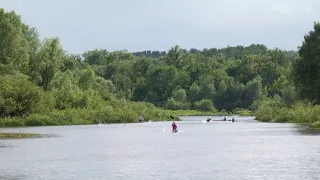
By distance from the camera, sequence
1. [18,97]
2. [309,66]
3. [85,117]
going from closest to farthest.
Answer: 1. [18,97]
2. [309,66]
3. [85,117]

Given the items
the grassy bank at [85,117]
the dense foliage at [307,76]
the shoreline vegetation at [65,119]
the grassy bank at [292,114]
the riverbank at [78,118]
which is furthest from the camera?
the dense foliage at [307,76]

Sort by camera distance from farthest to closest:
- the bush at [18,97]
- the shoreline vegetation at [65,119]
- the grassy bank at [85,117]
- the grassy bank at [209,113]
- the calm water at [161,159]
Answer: the grassy bank at [209,113], the grassy bank at [85,117], the bush at [18,97], the shoreline vegetation at [65,119], the calm water at [161,159]

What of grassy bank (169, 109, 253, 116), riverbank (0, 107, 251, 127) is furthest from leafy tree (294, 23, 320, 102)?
grassy bank (169, 109, 253, 116)

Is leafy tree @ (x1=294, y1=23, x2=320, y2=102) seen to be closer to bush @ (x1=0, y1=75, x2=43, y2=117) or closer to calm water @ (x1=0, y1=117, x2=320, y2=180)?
bush @ (x1=0, y1=75, x2=43, y2=117)

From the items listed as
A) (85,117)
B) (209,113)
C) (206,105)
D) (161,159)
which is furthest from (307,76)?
(206,105)

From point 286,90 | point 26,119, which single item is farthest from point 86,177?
point 286,90

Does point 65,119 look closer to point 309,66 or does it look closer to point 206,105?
point 309,66

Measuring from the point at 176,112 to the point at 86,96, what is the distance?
216ft

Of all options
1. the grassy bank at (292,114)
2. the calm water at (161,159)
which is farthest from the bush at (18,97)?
the grassy bank at (292,114)

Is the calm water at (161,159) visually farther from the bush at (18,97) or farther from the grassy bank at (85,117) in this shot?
the grassy bank at (85,117)

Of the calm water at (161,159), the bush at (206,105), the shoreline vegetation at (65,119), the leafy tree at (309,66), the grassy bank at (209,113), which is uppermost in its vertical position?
the leafy tree at (309,66)

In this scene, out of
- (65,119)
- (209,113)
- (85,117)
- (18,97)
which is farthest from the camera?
(209,113)

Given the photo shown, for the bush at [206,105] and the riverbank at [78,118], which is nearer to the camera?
the riverbank at [78,118]

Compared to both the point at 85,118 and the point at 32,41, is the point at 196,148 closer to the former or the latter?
the point at 85,118
